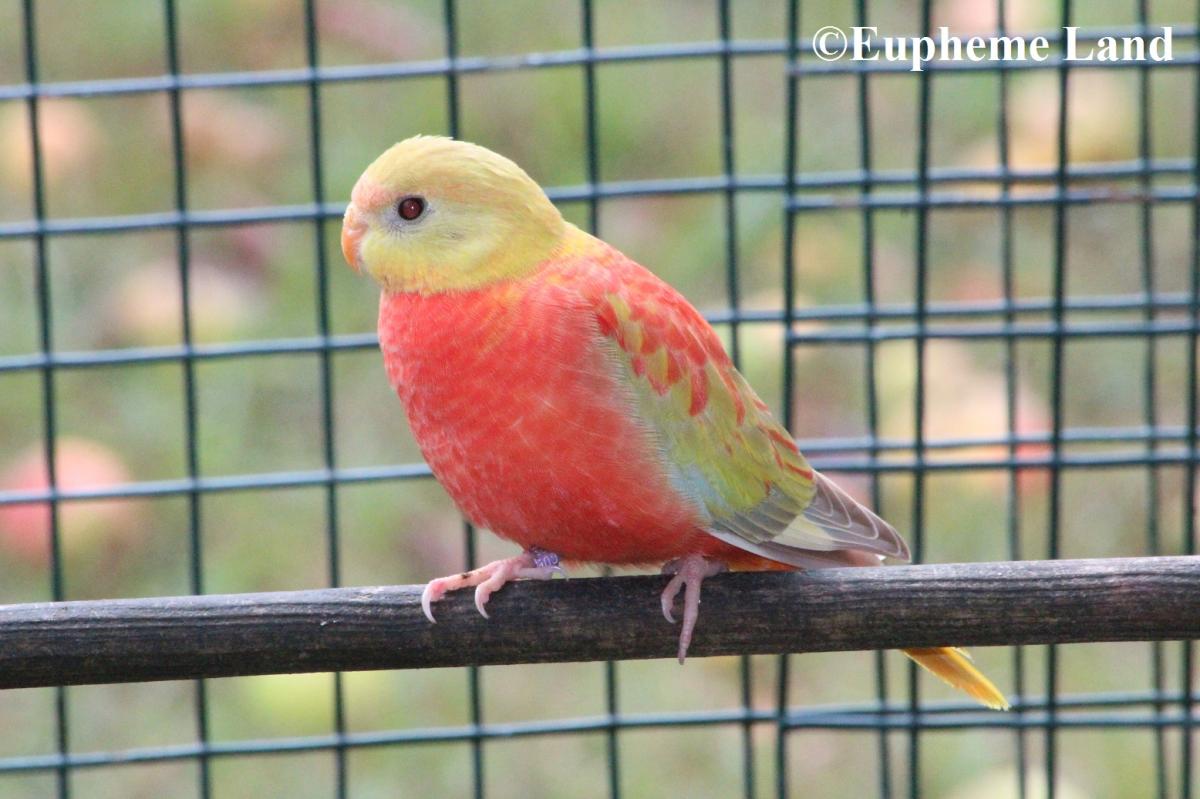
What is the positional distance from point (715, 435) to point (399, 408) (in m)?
2.38

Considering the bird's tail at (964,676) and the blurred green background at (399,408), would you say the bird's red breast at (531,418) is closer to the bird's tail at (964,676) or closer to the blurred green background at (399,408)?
the bird's tail at (964,676)

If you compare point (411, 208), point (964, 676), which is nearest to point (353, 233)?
point (411, 208)

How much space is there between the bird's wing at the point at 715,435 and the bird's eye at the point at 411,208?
0.98 feet

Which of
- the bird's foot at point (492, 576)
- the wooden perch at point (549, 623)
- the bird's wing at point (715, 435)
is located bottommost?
the wooden perch at point (549, 623)

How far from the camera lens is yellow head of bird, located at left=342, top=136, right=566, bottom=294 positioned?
2.62m

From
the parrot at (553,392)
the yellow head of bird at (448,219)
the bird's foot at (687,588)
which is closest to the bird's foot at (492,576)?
the parrot at (553,392)

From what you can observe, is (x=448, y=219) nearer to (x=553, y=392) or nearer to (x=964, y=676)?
(x=553, y=392)

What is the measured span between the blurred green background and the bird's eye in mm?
1119

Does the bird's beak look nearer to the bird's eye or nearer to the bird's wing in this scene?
the bird's eye

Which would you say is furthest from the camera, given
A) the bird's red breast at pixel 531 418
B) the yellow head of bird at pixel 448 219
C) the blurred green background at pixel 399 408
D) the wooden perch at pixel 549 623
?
the blurred green background at pixel 399 408

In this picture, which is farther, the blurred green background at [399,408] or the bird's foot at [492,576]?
the blurred green background at [399,408]

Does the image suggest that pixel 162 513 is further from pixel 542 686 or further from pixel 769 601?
pixel 769 601

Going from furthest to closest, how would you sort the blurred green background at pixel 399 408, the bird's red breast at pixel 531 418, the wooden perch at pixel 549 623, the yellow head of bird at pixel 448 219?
the blurred green background at pixel 399 408, the yellow head of bird at pixel 448 219, the bird's red breast at pixel 531 418, the wooden perch at pixel 549 623

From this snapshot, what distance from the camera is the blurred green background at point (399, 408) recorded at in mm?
4273
